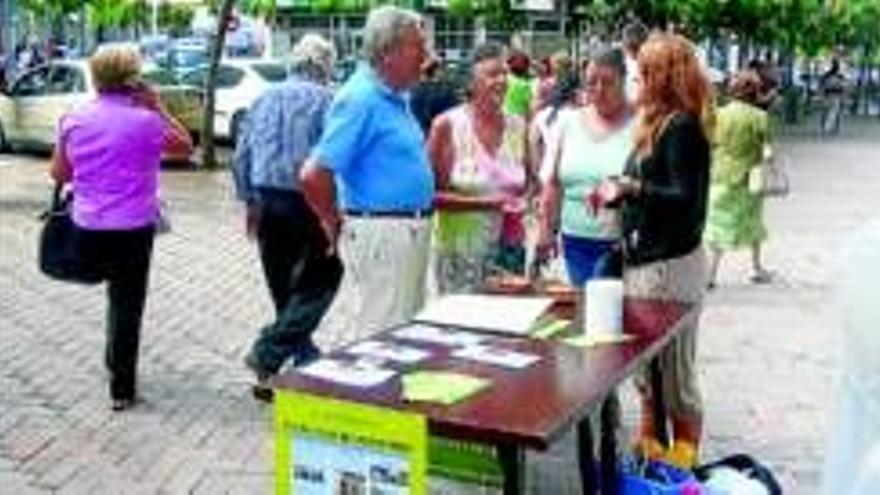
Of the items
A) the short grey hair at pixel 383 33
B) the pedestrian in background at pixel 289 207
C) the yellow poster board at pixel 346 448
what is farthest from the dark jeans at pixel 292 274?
the yellow poster board at pixel 346 448

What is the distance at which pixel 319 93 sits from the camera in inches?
336

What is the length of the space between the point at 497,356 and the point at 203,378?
4159 mm

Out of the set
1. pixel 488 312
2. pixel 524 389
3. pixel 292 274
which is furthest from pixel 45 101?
pixel 524 389

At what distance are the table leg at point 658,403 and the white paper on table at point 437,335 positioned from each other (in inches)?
50.6

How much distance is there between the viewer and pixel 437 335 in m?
5.38

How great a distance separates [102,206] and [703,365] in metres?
3.63

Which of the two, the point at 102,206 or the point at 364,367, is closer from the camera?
the point at 364,367

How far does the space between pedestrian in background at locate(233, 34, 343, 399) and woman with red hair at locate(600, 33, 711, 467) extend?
91.1 inches

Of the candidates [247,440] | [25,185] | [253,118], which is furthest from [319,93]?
[25,185]

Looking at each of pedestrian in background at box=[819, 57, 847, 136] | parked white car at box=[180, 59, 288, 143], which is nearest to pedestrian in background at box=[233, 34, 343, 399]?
parked white car at box=[180, 59, 288, 143]

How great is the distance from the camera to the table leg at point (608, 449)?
5434 millimetres

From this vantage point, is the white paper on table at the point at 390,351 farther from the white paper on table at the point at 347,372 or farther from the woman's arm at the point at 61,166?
the woman's arm at the point at 61,166

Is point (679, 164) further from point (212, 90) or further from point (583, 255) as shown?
point (212, 90)

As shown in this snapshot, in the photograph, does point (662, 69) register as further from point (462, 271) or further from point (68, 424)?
point (68, 424)
